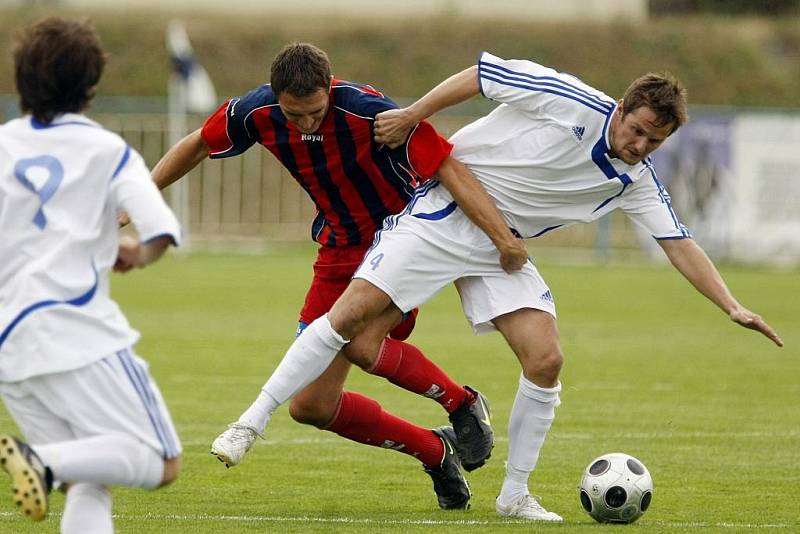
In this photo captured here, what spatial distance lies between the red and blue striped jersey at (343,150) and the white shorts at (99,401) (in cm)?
223

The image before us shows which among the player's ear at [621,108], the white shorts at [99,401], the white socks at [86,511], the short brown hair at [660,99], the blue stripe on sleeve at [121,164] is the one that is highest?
the blue stripe on sleeve at [121,164]

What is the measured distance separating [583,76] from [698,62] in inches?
140

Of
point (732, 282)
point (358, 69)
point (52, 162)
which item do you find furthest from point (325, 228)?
point (358, 69)

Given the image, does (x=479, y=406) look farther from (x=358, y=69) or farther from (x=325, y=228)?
(x=358, y=69)

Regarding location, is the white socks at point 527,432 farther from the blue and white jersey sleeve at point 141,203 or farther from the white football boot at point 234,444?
the blue and white jersey sleeve at point 141,203

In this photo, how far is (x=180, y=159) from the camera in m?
6.25

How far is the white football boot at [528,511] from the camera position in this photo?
5.95m

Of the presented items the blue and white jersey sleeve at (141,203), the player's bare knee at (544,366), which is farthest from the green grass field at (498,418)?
the blue and white jersey sleeve at (141,203)

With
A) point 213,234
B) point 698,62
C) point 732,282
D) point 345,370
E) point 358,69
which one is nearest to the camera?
point 345,370

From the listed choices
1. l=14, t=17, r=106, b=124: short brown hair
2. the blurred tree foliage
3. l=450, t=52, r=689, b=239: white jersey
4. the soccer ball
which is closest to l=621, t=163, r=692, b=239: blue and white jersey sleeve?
l=450, t=52, r=689, b=239: white jersey

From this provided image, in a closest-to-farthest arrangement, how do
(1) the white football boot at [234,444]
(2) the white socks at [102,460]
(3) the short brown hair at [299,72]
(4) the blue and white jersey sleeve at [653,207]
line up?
(2) the white socks at [102,460], (1) the white football boot at [234,444], (3) the short brown hair at [299,72], (4) the blue and white jersey sleeve at [653,207]

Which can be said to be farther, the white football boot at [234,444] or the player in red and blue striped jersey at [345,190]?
the player in red and blue striped jersey at [345,190]

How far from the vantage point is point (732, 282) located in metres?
20.7

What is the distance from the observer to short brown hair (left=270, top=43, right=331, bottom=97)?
5746 mm
